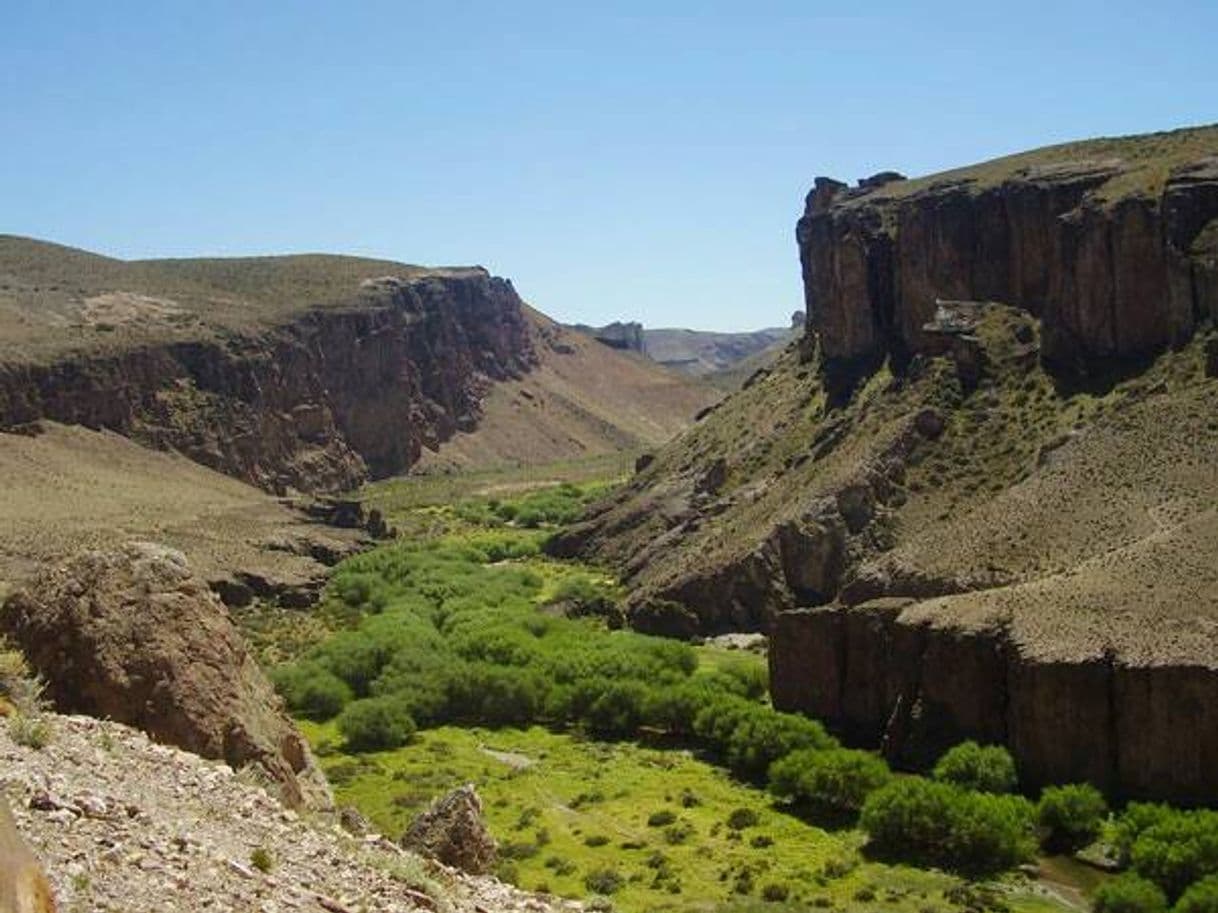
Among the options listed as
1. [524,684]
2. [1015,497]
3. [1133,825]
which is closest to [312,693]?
[524,684]

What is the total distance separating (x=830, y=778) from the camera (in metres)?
52.0

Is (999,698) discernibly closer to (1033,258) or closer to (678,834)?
(678,834)

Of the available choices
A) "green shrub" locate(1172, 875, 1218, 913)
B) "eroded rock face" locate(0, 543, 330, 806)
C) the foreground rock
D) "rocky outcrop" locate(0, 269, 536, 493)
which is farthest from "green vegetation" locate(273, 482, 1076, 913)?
"rocky outcrop" locate(0, 269, 536, 493)

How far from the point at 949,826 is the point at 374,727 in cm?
2667

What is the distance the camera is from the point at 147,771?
16781 mm

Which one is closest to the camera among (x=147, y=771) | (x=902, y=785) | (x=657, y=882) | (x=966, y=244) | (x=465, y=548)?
(x=147, y=771)

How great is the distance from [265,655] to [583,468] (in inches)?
4496

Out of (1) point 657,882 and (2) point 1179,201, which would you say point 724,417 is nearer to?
(2) point 1179,201

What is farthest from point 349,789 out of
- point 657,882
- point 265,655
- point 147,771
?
point 147,771

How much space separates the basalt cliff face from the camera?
51.8 m

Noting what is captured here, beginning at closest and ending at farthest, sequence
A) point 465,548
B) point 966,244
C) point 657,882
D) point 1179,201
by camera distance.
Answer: point 657,882, point 1179,201, point 966,244, point 465,548

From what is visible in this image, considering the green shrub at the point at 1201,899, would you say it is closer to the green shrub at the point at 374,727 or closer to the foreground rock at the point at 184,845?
the foreground rock at the point at 184,845

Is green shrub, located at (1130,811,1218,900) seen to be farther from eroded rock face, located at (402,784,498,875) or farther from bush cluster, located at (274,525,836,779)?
eroded rock face, located at (402,784,498,875)

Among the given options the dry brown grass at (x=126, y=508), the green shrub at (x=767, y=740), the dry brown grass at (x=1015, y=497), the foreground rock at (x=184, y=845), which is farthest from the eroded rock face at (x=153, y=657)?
the dry brown grass at (x=126, y=508)
